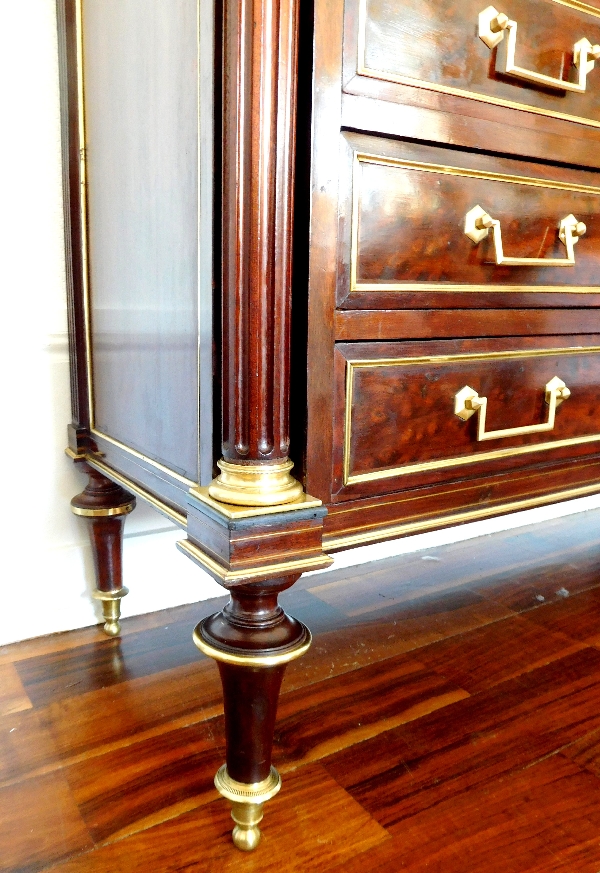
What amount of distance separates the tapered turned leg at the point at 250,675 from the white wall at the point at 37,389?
0.45 m

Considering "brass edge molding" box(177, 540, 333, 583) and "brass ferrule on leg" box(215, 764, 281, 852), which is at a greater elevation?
"brass edge molding" box(177, 540, 333, 583)

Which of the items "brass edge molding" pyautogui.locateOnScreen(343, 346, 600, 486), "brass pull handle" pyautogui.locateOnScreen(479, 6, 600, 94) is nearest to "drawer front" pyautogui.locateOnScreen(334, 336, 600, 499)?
"brass edge molding" pyautogui.locateOnScreen(343, 346, 600, 486)

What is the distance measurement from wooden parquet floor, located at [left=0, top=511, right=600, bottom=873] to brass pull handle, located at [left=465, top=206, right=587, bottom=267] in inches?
19.0

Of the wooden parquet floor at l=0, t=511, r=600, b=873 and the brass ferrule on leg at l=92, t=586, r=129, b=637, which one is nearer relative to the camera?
the wooden parquet floor at l=0, t=511, r=600, b=873

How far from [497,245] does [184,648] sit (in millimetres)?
620

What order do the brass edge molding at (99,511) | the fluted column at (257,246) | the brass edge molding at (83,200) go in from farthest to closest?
the brass edge molding at (99,511)
the brass edge molding at (83,200)
the fluted column at (257,246)

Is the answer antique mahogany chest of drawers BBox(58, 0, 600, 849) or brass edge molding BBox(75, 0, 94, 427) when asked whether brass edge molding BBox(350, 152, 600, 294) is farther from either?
brass edge molding BBox(75, 0, 94, 427)

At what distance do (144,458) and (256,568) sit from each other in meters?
0.24

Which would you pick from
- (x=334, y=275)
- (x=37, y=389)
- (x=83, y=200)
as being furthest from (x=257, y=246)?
(x=37, y=389)

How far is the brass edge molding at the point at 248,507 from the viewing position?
526 millimetres

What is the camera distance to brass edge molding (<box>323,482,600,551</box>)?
614mm

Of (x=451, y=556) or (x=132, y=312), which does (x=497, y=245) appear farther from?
(x=451, y=556)

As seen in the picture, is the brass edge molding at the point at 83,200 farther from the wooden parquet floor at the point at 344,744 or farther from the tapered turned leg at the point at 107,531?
the wooden parquet floor at the point at 344,744

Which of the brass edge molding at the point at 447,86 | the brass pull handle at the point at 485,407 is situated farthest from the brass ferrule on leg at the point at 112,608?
the brass edge molding at the point at 447,86
